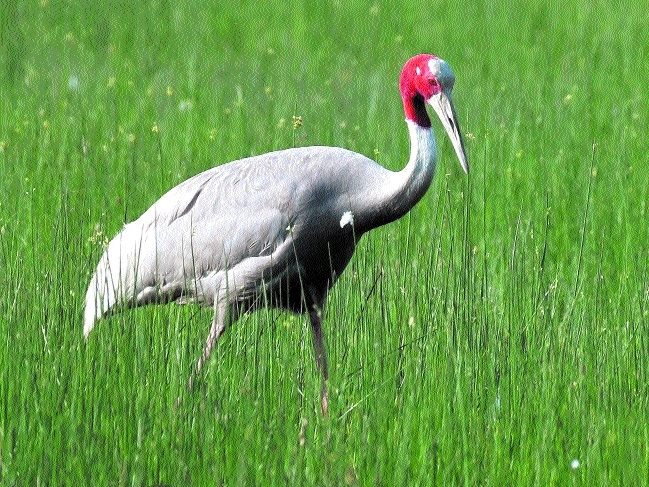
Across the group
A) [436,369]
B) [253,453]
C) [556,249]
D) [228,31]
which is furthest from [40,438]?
[228,31]

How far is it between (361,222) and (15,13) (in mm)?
5942

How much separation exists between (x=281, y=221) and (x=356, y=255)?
274mm

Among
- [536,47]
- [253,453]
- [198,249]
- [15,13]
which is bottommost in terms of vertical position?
[253,453]

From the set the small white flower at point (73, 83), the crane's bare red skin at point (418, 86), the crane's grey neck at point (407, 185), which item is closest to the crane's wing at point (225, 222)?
the crane's grey neck at point (407, 185)

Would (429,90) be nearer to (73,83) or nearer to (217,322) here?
(217,322)

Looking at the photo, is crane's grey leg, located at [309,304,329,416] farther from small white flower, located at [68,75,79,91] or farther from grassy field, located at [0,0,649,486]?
small white flower, located at [68,75,79,91]

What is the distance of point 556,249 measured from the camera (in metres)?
6.36

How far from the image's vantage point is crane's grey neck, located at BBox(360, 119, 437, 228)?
4859 millimetres

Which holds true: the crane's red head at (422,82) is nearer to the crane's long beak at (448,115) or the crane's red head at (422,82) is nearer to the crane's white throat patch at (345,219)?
the crane's long beak at (448,115)

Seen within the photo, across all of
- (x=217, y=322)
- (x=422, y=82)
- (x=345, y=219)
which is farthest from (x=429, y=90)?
(x=217, y=322)

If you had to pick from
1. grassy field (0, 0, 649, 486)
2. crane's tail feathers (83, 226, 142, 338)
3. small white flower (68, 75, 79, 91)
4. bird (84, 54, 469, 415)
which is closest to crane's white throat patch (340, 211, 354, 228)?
bird (84, 54, 469, 415)

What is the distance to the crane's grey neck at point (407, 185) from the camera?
4.86 m

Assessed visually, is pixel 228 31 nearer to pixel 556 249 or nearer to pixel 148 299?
pixel 556 249

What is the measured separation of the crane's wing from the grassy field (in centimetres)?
14
